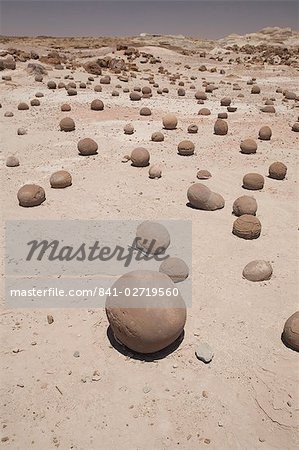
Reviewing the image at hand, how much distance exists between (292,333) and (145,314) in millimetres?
2050

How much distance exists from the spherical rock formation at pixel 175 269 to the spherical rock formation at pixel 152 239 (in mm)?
703

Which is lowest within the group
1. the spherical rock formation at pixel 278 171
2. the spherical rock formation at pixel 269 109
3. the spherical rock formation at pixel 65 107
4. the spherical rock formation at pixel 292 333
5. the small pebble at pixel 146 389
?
the small pebble at pixel 146 389

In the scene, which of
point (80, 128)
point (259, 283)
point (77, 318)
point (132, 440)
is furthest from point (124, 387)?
point (80, 128)

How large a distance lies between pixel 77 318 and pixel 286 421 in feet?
10.1

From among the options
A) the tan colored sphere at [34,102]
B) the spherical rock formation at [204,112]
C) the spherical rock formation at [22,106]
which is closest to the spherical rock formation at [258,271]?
the spherical rock formation at [204,112]

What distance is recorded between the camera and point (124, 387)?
4.71 metres

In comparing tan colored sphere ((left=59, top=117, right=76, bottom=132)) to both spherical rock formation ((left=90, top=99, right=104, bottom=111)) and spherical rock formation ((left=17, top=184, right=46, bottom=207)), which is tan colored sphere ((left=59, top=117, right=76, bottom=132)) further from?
spherical rock formation ((left=17, top=184, right=46, bottom=207))

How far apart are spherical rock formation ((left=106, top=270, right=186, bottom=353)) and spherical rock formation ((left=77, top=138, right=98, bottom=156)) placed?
25.0 ft

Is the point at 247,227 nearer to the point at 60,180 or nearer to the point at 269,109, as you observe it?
the point at 60,180

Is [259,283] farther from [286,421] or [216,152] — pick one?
[216,152]

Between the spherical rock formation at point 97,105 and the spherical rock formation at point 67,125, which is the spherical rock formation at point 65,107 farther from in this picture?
the spherical rock formation at point 67,125

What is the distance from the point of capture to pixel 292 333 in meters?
5.22

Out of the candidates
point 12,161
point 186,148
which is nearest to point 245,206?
point 186,148

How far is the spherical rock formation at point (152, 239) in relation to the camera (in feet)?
23.7
